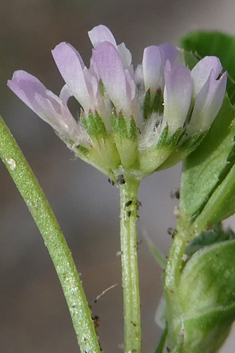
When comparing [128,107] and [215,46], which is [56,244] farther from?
[215,46]

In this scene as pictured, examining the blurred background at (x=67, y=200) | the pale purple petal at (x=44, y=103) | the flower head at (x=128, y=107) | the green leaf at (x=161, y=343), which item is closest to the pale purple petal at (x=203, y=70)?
the flower head at (x=128, y=107)

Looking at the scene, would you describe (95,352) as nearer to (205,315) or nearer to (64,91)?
(205,315)

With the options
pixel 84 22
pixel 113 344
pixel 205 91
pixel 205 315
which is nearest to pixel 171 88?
pixel 205 91

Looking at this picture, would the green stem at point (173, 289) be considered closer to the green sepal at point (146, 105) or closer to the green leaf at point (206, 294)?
the green leaf at point (206, 294)

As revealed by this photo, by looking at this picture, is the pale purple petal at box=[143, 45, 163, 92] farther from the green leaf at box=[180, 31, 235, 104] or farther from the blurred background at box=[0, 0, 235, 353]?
the blurred background at box=[0, 0, 235, 353]

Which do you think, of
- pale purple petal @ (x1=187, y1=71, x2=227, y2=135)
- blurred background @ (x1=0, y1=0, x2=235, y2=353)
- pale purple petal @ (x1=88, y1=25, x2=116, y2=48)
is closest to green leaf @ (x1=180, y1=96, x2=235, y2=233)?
pale purple petal @ (x1=187, y1=71, x2=227, y2=135)

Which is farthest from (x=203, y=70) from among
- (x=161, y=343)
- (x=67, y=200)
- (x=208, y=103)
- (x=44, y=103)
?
(x=67, y=200)
